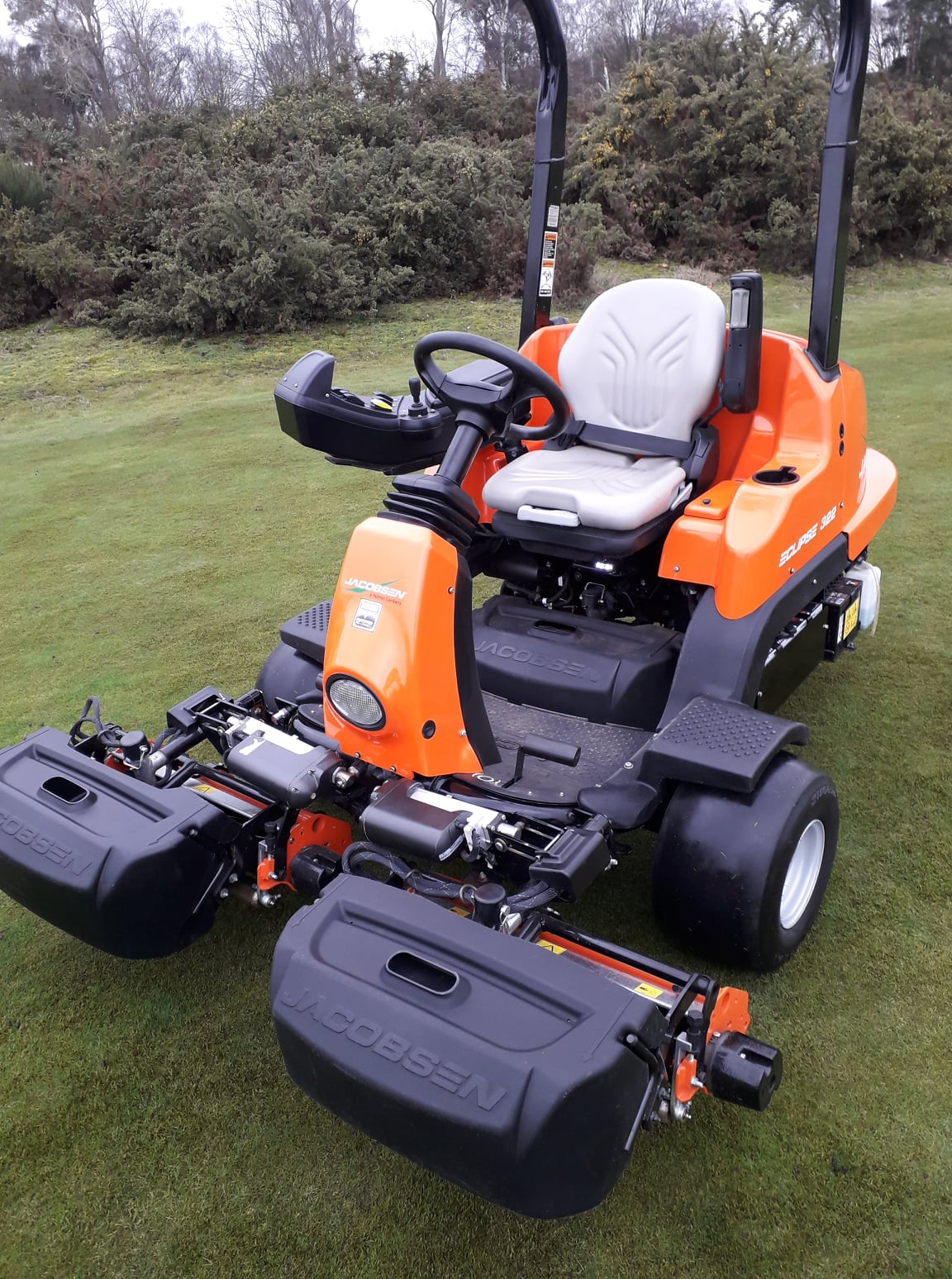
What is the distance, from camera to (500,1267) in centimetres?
181

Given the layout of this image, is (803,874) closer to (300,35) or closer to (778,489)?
(778,489)

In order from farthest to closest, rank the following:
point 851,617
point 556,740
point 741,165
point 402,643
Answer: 1. point 741,165
2. point 851,617
3. point 556,740
4. point 402,643

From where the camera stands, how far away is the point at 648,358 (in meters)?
3.08

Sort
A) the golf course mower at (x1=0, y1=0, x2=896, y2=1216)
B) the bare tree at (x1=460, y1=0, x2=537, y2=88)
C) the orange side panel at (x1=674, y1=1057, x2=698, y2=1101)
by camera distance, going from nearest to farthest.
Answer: the golf course mower at (x1=0, y1=0, x2=896, y2=1216) < the orange side panel at (x1=674, y1=1057, x2=698, y2=1101) < the bare tree at (x1=460, y1=0, x2=537, y2=88)

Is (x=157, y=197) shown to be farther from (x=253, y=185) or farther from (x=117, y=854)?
(x=117, y=854)

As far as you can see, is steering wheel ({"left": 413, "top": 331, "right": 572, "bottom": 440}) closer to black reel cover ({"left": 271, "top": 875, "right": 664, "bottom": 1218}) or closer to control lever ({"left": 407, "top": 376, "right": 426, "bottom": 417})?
control lever ({"left": 407, "top": 376, "right": 426, "bottom": 417})

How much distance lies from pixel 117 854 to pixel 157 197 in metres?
11.4

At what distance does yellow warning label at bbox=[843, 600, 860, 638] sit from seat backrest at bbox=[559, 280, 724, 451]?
812mm

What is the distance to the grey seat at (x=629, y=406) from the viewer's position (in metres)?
2.83

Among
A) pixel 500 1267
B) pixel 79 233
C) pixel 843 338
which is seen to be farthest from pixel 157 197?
pixel 500 1267

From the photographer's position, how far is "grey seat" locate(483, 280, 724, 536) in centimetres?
283

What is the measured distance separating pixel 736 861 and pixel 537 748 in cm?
51

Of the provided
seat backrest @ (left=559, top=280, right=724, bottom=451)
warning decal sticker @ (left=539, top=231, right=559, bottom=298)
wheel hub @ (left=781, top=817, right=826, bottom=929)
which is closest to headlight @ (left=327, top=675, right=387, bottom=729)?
wheel hub @ (left=781, top=817, right=826, bottom=929)

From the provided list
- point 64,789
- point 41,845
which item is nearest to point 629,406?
point 64,789
